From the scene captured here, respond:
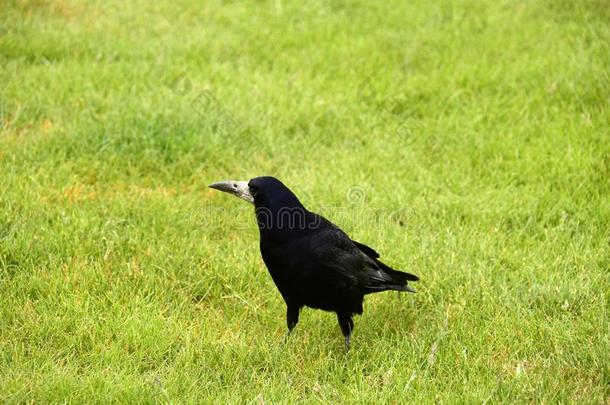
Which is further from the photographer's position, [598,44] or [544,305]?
[598,44]

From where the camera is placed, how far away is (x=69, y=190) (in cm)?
536

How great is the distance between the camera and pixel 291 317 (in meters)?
4.01

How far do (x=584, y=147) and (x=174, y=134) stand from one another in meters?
3.05

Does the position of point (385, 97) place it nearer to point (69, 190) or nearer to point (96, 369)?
point (69, 190)

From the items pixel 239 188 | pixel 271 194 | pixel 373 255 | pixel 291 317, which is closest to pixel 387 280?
pixel 373 255

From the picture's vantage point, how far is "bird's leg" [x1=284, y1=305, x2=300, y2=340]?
397cm

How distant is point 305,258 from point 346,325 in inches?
17.7

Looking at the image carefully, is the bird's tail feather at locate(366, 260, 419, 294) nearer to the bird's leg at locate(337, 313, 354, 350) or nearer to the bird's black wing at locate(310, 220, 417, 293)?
the bird's black wing at locate(310, 220, 417, 293)

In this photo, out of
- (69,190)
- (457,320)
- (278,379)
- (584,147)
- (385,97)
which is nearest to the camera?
(278,379)

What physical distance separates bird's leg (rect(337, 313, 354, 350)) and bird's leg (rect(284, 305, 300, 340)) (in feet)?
0.69

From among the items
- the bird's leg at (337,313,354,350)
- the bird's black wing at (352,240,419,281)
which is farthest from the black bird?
the bird's black wing at (352,240,419,281)

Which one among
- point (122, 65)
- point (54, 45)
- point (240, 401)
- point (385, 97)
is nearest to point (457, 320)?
point (240, 401)

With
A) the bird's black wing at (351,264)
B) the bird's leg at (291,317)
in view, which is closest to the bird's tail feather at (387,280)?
the bird's black wing at (351,264)

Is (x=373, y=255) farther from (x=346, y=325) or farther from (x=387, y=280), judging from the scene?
(x=346, y=325)
